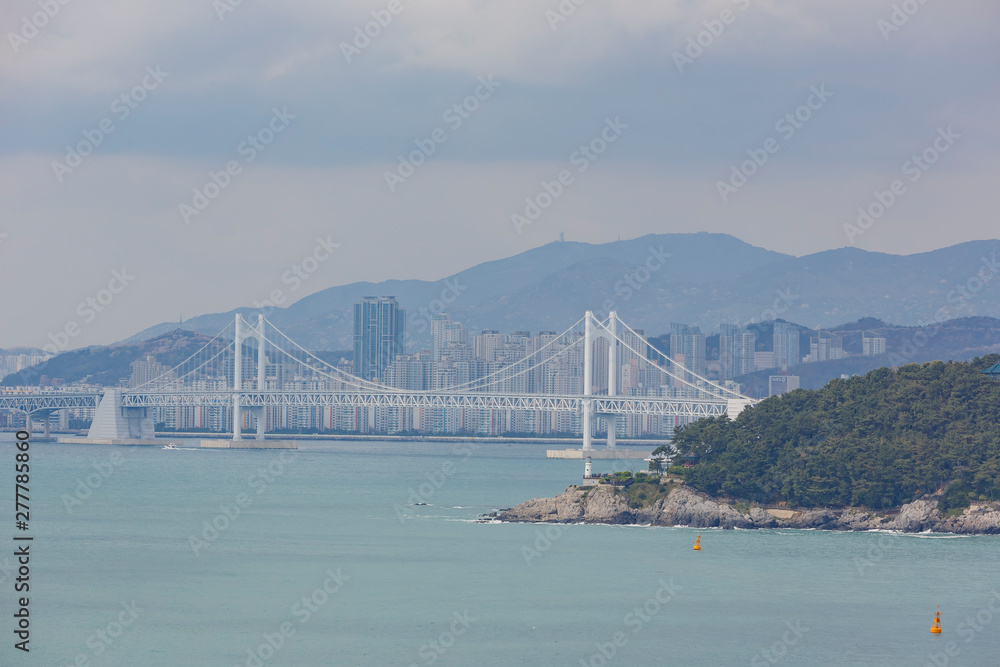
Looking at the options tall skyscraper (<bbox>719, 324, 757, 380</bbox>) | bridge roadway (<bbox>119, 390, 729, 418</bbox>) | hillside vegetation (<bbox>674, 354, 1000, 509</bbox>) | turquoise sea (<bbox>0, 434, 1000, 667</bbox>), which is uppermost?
tall skyscraper (<bbox>719, 324, 757, 380</bbox>)

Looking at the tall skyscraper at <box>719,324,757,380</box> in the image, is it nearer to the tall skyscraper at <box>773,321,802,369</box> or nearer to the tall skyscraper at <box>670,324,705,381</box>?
the tall skyscraper at <box>670,324,705,381</box>

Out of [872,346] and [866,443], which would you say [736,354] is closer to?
[872,346]

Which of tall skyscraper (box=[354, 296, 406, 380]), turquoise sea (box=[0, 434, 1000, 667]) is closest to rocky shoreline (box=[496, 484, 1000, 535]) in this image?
turquoise sea (box=[0, 434, 1000, 667])

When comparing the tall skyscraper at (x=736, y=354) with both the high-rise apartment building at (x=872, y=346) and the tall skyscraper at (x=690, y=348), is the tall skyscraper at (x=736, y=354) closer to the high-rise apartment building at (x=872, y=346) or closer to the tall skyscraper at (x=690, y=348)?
the tall skyscraper at (x=690, y=348)

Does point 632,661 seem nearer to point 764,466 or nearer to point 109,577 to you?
point 109,577

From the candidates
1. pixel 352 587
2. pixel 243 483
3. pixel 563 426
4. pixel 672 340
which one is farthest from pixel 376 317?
pixel 352 587

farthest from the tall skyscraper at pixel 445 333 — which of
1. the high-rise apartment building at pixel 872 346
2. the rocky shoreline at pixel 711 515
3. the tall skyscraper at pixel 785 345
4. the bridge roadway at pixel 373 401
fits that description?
the rocky shoreline at pixel 711 515

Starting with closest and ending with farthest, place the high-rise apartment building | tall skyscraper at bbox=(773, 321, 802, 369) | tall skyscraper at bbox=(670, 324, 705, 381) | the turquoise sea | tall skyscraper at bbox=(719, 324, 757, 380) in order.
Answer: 1. the turquoise sea
2. the high-rise apartment building
3. tall skyscraper at bbox=(670, 324, 705, 381)
4. tall skyscraper at bbox=(719, 324, 757, 380)
5. tall skyscraper at bbox=(773, 321, 802, 369)
